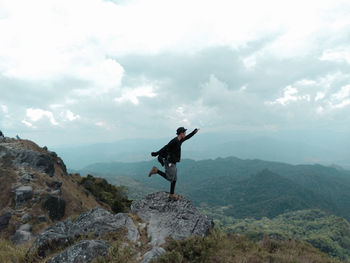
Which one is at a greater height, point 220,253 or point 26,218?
point 220,253

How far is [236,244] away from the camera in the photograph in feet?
31.3

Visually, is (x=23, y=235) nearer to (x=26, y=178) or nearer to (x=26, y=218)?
(x=26, y=218)

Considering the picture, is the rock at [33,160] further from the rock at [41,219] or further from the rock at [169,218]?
the rock at [169,218]

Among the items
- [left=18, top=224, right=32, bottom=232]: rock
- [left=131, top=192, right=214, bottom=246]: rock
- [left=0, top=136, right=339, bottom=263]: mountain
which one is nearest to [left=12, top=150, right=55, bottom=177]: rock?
[left=18, top=224, right=32, bottom=232]: rock

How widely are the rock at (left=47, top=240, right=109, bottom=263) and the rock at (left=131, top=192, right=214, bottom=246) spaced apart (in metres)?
2.20

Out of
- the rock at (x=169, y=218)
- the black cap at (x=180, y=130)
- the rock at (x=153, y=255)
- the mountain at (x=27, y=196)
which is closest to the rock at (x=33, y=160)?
the mountain at (x=27, y=196)

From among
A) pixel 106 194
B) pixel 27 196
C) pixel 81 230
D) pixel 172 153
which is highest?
pixel 172 153

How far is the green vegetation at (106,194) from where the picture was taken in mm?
50503

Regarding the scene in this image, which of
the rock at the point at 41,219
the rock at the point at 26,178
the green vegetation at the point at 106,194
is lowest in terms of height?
the green vegetation at the point at 106,194

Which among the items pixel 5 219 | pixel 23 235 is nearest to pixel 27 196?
pixel 5 219

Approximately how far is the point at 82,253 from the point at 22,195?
30319 millimetres

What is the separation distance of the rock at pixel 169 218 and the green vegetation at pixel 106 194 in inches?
1538

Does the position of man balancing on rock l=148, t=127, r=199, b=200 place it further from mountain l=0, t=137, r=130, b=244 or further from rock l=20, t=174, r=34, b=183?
rock l=20, t=174, r=34, b=183

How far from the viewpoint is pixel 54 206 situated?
31.8 metres
